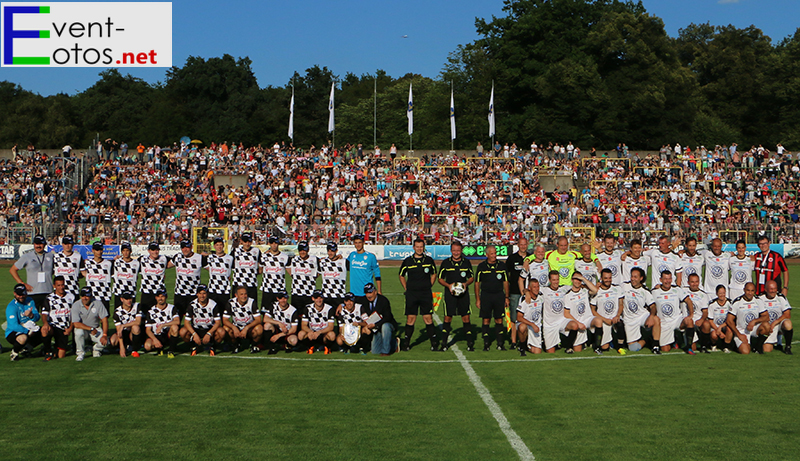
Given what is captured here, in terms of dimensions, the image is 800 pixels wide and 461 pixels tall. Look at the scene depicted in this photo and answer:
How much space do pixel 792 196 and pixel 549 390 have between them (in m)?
35.9

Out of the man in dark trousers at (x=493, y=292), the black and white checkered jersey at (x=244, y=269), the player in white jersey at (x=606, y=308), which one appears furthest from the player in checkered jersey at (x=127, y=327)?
the player in white jersey at (x=606, y=308)

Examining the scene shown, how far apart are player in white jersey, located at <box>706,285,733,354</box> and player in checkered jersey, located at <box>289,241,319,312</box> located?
22.5ft

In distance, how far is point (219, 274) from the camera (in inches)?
502

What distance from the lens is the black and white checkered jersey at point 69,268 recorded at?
12.7 meters

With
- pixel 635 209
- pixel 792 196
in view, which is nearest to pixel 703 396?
pixel 635 209

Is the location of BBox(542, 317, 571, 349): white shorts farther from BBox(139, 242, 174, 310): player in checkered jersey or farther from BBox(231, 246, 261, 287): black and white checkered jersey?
BBox(139, 242, 174, 310): player in checkered jersey

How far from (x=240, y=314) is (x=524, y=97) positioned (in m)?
50.8

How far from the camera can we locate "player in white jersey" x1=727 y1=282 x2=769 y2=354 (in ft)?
38.9

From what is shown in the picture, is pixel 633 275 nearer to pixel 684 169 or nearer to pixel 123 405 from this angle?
pixel 123 405

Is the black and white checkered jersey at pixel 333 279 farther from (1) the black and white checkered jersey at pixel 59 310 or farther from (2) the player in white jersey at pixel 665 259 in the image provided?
(2) the player in white jersey at pixel 665 259

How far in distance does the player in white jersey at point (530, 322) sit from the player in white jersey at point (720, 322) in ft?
9.33

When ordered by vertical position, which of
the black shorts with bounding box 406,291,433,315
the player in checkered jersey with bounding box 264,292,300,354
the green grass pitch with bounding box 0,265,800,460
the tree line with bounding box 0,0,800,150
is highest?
the tree line with bounding box 0,0,800,150

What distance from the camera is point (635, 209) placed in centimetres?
3738

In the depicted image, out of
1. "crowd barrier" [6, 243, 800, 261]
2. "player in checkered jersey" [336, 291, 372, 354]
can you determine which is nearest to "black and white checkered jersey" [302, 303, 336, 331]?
"player in checkered jersey" [336, 291, 372, 354]
